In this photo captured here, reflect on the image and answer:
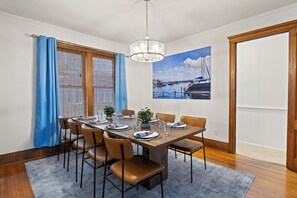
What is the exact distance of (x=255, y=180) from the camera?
2320 mm

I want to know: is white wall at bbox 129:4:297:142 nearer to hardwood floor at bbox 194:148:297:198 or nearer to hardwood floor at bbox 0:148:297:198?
hardwood floor at bbox 194:148:297:198

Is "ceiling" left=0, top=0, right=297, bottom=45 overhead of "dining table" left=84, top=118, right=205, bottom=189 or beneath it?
overhead

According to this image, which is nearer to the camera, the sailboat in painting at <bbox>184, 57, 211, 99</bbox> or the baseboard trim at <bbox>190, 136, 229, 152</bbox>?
the baseboard trim at <bbox>190, 136, 229, 152</bbox>

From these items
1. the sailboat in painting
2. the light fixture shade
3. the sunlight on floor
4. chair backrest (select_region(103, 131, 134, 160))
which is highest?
the light fixture shade

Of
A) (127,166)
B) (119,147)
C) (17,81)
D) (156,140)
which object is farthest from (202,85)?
(17,81)

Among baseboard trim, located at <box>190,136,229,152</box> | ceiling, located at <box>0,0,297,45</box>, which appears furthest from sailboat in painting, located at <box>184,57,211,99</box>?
baseboard trim, located at <box>190,136,229,152</box>

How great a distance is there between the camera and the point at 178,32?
3736 millimetres

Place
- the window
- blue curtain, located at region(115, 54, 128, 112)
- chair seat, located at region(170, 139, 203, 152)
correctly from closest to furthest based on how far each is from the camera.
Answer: chair seat, located at region(170, 139, 203, 152), the window, blue curtain, located at region(115, 54, 128, 112)

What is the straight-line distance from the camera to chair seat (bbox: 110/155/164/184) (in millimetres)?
1579

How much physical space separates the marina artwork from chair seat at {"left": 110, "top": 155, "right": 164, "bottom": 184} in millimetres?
2441

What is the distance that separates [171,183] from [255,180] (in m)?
1.23

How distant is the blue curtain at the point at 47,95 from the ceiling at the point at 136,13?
22.2 inches

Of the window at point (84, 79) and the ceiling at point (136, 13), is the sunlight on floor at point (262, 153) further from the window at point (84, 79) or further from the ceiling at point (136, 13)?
the window at point (84, 79)

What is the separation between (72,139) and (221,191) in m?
2.49
